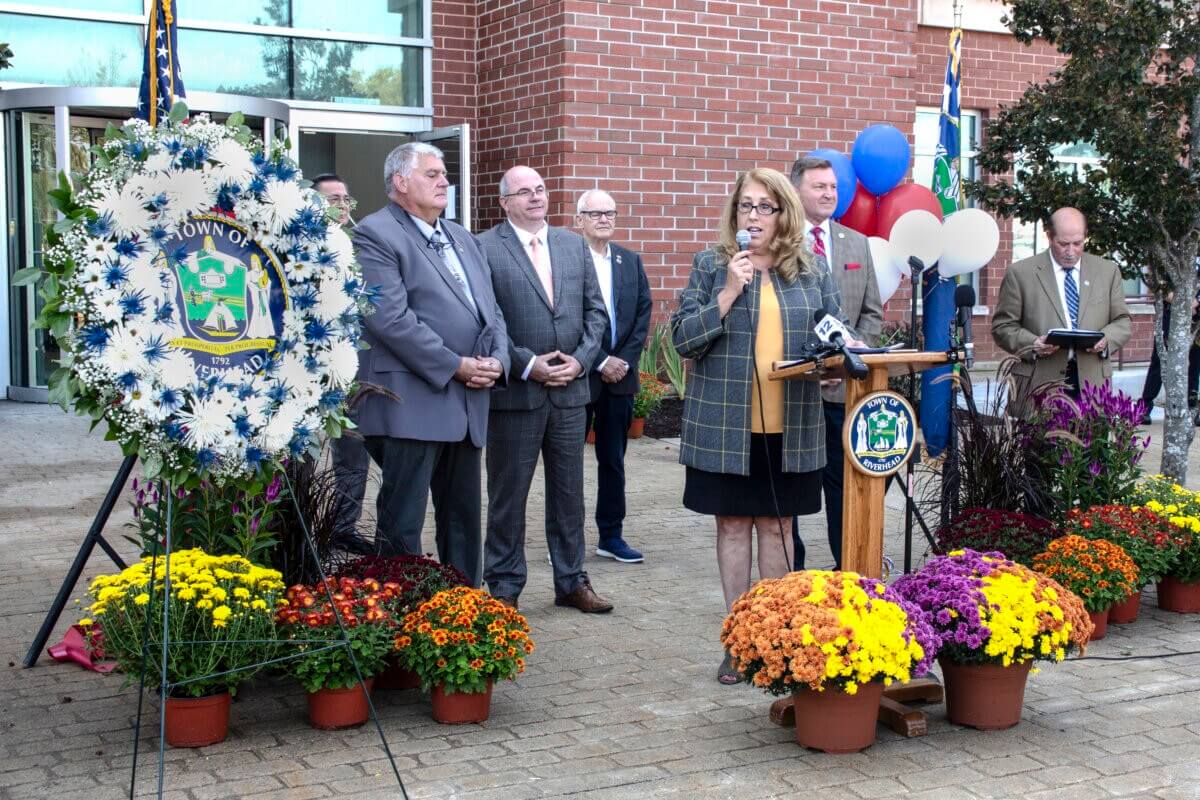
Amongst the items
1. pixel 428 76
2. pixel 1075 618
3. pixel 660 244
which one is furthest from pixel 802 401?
pixel 428 76

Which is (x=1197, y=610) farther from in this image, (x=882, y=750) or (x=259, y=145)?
(x=259, y=145)

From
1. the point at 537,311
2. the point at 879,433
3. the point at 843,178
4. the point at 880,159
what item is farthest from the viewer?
the point at 880,159

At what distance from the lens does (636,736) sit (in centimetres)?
510

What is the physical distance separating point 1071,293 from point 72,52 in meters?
10.2

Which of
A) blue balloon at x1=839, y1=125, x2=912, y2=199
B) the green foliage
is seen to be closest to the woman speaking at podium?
the green foliage

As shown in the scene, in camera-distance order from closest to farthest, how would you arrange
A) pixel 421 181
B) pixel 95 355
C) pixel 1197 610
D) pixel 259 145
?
1. pixel 95 355
2. pixel 259 145
3. pixel 421 181
4. pixel 1197 610

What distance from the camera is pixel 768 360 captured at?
577cm

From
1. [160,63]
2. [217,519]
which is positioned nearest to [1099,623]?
[217,519]

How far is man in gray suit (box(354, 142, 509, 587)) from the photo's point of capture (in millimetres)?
5992

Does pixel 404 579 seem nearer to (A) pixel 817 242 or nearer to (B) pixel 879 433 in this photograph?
(B) pixel 879 433

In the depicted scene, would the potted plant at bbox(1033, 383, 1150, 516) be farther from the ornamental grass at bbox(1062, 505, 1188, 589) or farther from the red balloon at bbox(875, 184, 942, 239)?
the red balloon at bbox(875, 184, 942, 239)

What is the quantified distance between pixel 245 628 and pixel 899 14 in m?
12.3

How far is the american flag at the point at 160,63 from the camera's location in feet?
22.2

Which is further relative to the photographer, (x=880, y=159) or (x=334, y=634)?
(x=880, y=159)
